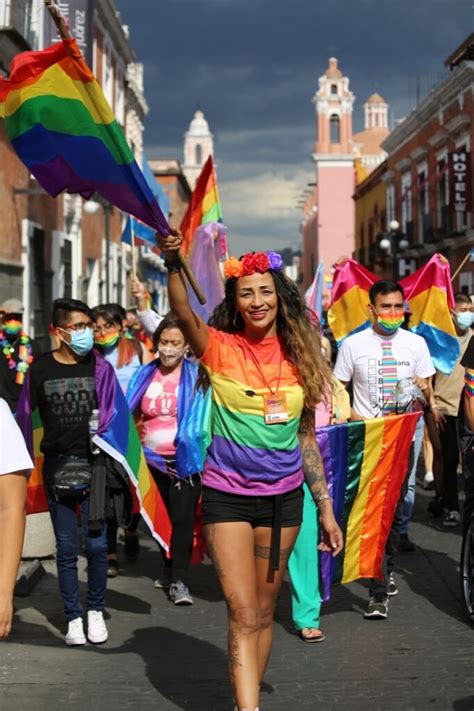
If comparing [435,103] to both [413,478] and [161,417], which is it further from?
[161,417]

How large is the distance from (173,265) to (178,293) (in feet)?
0.34

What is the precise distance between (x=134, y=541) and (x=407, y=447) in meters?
2.72

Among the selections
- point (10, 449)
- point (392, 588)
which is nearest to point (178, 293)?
point (10, 449)

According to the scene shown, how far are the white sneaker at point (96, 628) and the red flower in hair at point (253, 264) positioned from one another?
2.66m

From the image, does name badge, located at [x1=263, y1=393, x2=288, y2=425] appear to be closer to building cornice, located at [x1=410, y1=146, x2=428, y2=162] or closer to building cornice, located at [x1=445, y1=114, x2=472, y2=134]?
building cornice, located at [x1=445, y1=114, x2=472, y2=134]

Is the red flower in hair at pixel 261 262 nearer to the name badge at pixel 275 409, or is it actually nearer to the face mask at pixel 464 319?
the name badge at pixel 275 409

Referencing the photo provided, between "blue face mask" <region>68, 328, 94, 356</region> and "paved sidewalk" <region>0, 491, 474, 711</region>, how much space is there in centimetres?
164

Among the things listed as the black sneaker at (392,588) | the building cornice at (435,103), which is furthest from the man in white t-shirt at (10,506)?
the building cornice at (435,103)

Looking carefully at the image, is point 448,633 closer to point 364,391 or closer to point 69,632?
point 364,391

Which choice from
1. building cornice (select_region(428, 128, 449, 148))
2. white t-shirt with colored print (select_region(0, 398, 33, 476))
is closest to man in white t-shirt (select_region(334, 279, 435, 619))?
white t-shirt with colored print (select_region(0, 398, 33, 476))

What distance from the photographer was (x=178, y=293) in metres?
3.94

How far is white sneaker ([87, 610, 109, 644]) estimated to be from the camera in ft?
19.8

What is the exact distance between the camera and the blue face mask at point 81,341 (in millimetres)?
6020

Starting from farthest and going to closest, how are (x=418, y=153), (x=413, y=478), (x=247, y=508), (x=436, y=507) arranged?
(x=418, y=153)
(x=436, y=507)
(x=413, y=478)
(x=247, y=508)
